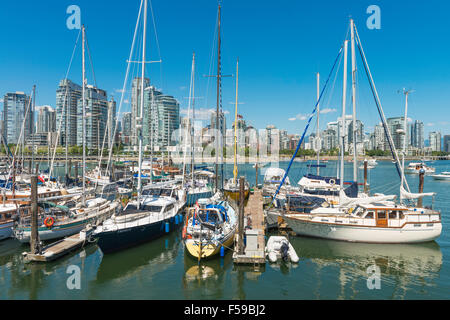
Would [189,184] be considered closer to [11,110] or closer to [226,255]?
[226,255]

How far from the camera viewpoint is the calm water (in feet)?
42.9

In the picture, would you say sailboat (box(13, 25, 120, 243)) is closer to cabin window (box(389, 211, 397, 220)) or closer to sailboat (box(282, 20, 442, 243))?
sailboat (box(282, 20, 442, 243))

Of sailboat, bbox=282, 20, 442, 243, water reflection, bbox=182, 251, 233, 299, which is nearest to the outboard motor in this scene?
water reflection, bbox=182, 251, 233, 299

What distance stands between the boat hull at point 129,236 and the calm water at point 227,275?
53 centimetres

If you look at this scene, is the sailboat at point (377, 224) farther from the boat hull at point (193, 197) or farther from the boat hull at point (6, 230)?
the boat hull at point (6, 230)

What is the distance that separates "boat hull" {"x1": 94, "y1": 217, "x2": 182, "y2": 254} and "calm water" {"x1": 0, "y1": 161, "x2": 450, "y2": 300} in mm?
528

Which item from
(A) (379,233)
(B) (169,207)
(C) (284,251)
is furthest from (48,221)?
(A) (379,233)

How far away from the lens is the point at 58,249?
55.2 feet

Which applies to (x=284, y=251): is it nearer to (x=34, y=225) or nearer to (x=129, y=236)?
(x=129, y=236)

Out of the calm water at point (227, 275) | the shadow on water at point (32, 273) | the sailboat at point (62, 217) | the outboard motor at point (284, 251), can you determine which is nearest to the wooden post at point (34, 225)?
the shadow on water at point (32, 273)

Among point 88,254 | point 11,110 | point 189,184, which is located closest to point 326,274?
point 88,254

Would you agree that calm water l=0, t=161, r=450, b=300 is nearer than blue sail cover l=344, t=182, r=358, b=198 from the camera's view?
Yes

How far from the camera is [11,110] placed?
14162 centimetres

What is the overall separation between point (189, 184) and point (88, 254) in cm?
1735
